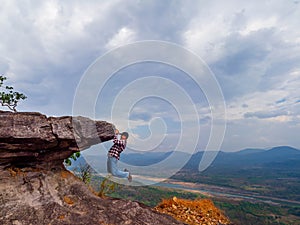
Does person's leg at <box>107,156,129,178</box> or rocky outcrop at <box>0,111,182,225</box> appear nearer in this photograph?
rocky outcrop at <box>0,111,182,225</box>

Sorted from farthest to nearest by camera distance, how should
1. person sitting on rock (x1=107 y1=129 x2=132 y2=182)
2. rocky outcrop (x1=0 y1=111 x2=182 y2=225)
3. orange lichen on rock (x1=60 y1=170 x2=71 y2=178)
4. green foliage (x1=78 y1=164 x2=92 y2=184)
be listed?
green foliage (x1=78 y1=164 x2=92 y2=184), person sitting on rock (x1=107 y1=129 x2=132 y2=182), orange lichen on rock (x1=60 y1=170 x2=71 y2=178), rocky outcrop (x1=0 y1=111 x2=182 y2=225)

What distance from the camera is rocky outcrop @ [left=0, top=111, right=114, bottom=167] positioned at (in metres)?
9.57

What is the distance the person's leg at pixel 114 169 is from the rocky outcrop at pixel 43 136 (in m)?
1.20

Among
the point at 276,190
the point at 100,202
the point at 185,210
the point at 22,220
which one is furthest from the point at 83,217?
the point at 276,190

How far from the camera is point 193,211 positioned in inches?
479

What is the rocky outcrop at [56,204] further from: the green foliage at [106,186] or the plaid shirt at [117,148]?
the plaid shirt at [117,148]

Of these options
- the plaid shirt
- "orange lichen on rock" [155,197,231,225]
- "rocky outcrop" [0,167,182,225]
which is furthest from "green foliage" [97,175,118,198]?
"orange lichen on rock" [155,197,231,225]

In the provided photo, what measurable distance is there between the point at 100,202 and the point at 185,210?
4295 mm

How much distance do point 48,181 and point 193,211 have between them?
676 cm

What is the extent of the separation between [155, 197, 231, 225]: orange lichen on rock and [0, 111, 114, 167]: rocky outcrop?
A: 4511 millimetres

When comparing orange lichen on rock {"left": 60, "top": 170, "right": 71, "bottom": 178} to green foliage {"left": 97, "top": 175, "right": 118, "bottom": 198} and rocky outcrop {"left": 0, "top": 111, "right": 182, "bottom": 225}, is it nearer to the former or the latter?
rocky outcrop {"left": 0, "top": 111, "right": 182, "bottom": 225}

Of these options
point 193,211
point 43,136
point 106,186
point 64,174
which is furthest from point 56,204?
point 193,211

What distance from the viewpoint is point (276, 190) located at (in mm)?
142250

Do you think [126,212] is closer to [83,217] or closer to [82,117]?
[83,217]
